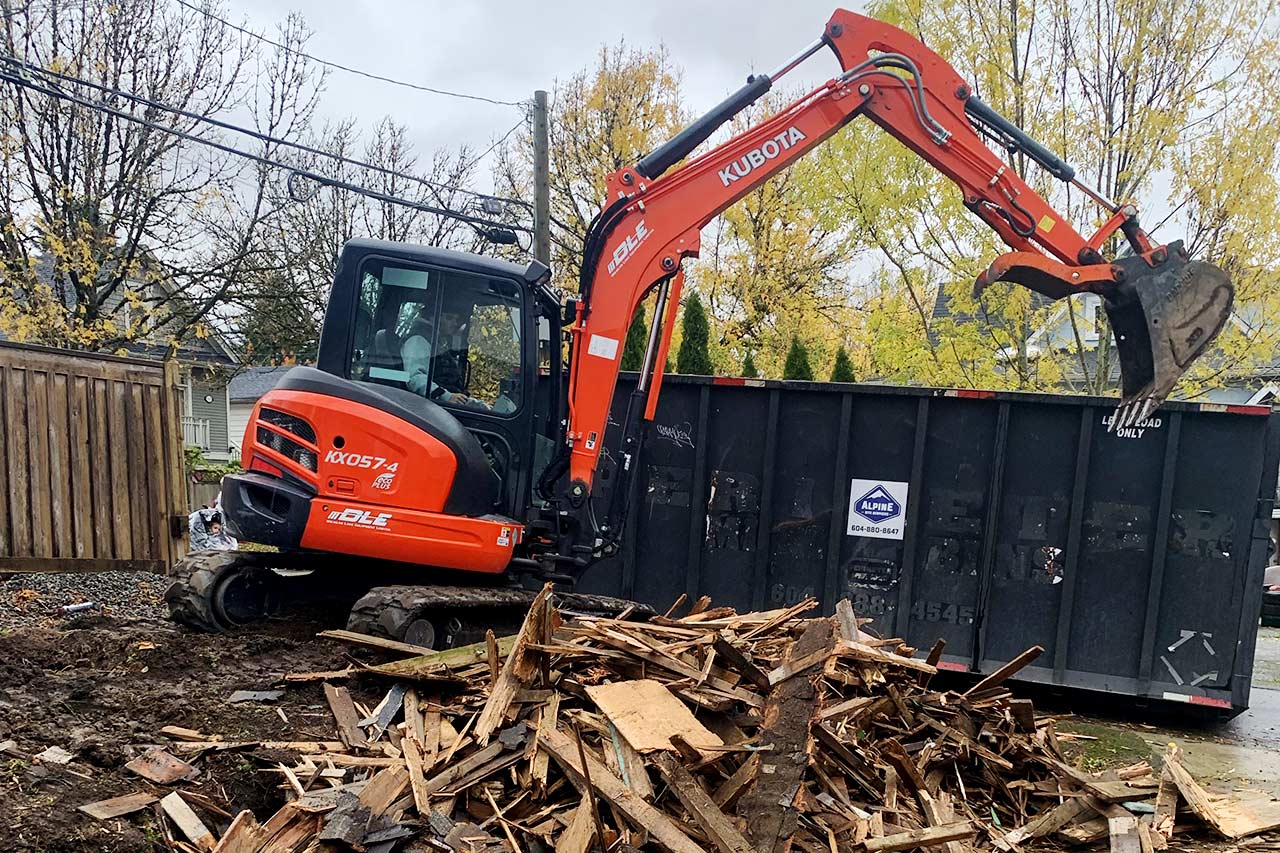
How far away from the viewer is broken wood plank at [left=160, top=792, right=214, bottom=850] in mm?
3193

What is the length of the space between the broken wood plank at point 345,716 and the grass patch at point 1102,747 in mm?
4006

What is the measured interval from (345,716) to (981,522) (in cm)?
530

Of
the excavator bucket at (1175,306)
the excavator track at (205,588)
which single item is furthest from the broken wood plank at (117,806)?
the excavator bucket at (1175,306)

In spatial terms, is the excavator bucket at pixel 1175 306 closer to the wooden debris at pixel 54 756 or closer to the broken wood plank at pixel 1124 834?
the broken wood plank at pixel 1124 834

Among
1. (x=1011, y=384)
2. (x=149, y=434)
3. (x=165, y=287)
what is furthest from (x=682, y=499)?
(x=165, y=287)

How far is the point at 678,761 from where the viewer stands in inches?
143

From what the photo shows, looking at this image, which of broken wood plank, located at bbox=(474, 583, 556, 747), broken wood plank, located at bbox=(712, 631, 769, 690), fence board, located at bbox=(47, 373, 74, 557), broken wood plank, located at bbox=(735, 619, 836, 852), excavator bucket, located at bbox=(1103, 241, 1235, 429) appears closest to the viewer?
broken wood plank, located at bbox=(735, 619, 836, 852)

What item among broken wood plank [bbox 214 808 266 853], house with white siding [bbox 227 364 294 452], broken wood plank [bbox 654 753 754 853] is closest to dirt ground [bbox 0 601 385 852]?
broken wood plank [bbox 214 808 266 853]

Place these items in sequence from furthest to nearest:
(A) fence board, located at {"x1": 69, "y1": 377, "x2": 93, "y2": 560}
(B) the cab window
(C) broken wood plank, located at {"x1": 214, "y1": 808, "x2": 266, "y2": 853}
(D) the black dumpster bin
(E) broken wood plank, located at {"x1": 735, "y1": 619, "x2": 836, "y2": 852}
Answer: (A) fence board, located at {"x1": 69, "y1": 377, "x2": 93, "y2": 560} < (D) the black dumpster bin < (B) the cab window < (E) broken wood plank, located at {"x1": 735, "y1": 619, "x2": 836, "y2": 852} < (C) broken wood plank, located at {"x1": 214, "y1": 808, "x2": 266, "y2": 853}

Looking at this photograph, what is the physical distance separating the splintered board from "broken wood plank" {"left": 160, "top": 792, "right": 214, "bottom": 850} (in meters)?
1.58

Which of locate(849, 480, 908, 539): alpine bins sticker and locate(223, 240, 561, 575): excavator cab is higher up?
locate(223, 240, 561, 575): excavator cab

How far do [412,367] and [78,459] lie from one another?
4.17 meters

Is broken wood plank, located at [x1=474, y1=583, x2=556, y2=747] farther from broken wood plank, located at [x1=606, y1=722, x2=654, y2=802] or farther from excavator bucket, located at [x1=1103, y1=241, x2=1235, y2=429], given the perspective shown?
excavator bucket, located at [x1=1103, y1=241, x2=1235, y2=429]

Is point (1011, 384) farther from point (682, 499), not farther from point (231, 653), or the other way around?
point (231, 653)
